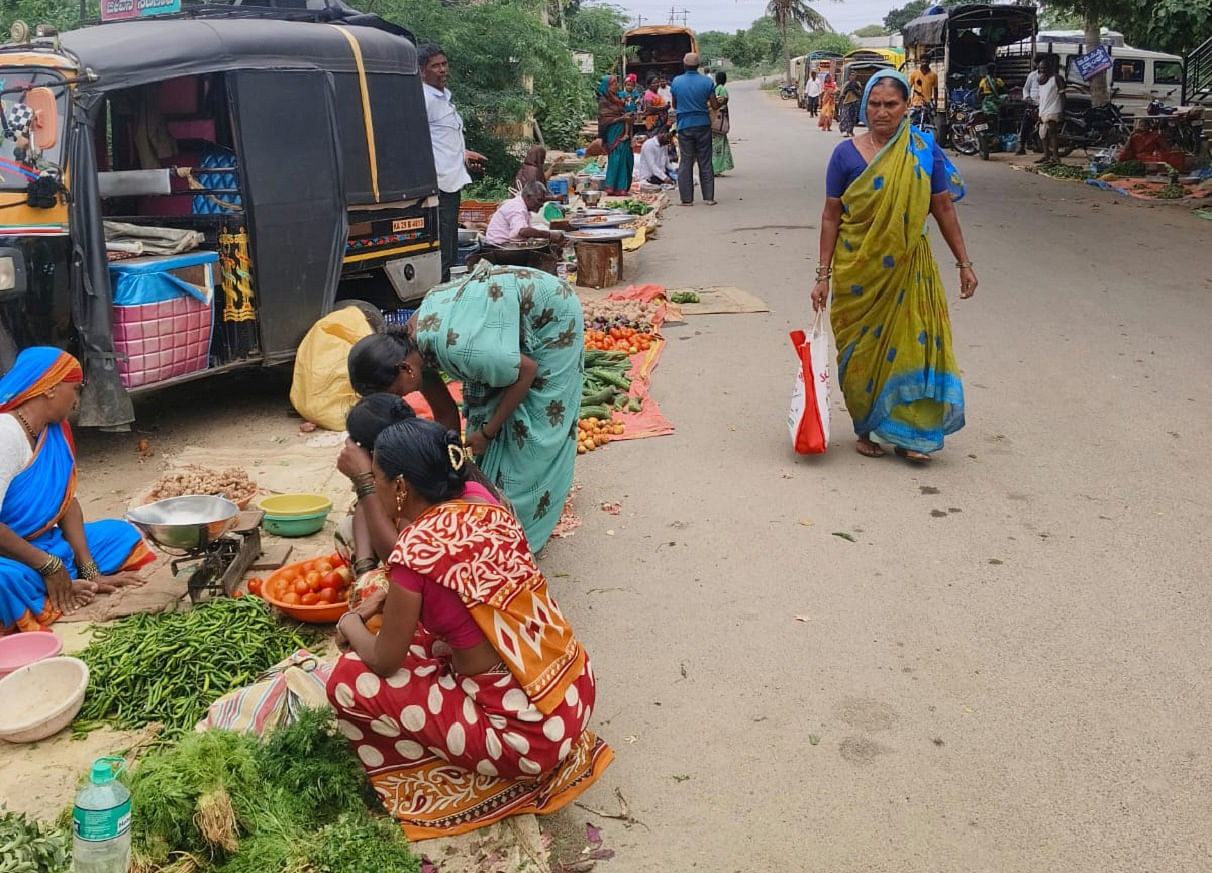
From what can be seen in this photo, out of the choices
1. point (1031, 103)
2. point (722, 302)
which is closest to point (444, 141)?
point (722, 302)

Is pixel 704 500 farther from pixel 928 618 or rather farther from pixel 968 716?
pixel 968 716

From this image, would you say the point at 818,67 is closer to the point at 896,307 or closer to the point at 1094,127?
the point at 1094,127

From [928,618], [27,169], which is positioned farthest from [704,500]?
[27,169]

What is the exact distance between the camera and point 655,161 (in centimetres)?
1917

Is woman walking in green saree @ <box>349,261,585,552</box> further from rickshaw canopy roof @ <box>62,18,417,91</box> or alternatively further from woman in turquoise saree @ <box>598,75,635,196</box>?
woman in turquoise saree @ <box>598,75,635,196</box>

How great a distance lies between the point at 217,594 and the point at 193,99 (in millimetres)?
4360

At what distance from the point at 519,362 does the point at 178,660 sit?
1618 millimetres

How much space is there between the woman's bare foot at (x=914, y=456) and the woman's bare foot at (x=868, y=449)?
11 cm

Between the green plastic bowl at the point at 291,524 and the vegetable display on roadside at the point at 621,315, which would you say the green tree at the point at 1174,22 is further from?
the green plastic bowl at the point at 291,524

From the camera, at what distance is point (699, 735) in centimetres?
347

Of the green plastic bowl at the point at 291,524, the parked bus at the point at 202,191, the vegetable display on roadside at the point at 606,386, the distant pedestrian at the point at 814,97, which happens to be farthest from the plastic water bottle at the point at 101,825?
the distant pedestrian at the point at 814,97

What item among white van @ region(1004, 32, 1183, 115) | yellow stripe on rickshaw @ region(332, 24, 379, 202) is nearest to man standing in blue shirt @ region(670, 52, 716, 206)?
yellow stripe on rickshaw @ region(332, 24, 379, 202)

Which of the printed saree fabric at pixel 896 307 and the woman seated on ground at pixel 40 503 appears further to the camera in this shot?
the printed saree fabric at pixel 896 307

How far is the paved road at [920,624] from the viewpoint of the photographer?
3.02 m
